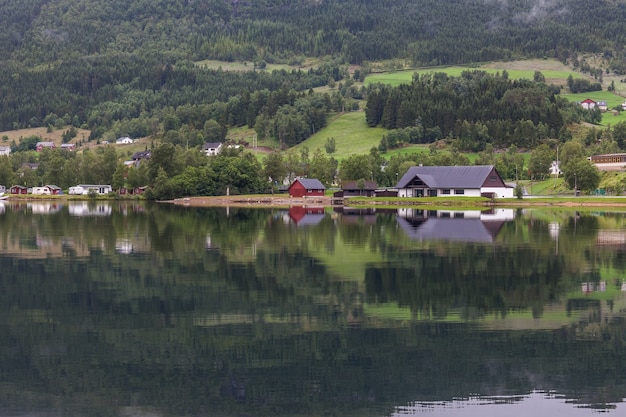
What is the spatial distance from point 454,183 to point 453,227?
55515 millimetres

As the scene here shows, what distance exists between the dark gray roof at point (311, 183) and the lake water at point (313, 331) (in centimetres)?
8307

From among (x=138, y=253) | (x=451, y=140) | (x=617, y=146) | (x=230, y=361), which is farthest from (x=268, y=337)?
(x=451, y=140)

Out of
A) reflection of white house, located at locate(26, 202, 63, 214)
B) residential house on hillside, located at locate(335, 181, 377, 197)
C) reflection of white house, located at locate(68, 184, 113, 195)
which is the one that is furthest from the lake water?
reflection of white house, located at locate(68, 184, 113, 195)

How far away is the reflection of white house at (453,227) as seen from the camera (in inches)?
2191

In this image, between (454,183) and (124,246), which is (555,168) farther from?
(124,246)

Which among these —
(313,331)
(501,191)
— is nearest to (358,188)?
(501,191)

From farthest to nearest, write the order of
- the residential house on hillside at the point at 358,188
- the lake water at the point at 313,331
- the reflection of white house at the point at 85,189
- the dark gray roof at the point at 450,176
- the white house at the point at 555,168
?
the reflection of white house at the point at 85,189, the white house at the point at 555,168, the residential house on hillside at the point at 358,188, the dark gray roof at the point at 450,176, the lake water at the point at 313,331

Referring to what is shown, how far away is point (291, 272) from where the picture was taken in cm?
3816

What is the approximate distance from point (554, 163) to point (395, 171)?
24.6m

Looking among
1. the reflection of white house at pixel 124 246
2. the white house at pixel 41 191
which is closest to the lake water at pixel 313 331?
the reflection of white house at pixel 124 246

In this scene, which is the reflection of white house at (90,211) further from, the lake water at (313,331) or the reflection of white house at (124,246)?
the lake water at (313,331)

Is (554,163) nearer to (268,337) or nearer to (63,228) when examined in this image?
(63,228)

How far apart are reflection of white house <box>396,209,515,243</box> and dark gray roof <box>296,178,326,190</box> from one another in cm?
4816

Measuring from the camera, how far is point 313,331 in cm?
2584
